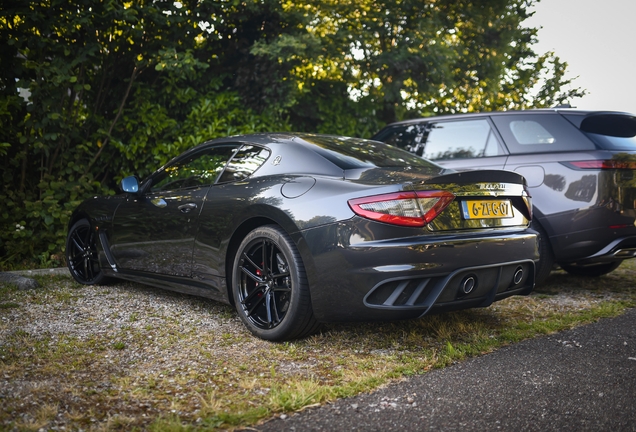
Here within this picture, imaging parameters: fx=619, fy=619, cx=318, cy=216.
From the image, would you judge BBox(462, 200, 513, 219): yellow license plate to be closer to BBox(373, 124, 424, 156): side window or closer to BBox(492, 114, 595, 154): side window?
BBox(492, 114, 595, 154): side window

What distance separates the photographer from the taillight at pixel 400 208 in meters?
3.48

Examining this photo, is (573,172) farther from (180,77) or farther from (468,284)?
(180,77)

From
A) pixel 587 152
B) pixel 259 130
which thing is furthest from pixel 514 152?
pixel 259 130

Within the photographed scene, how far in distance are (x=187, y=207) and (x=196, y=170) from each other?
0.38 m

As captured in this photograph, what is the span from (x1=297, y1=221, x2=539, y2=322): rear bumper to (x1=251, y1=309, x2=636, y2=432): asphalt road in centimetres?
41

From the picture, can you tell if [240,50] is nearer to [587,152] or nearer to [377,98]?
[377,98]

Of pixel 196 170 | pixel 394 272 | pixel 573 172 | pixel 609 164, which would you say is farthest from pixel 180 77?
pixel 394 272

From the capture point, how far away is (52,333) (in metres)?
4.11

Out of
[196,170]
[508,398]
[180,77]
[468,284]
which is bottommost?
[508,398]

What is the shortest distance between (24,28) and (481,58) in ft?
24.6

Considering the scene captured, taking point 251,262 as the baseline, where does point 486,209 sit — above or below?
above

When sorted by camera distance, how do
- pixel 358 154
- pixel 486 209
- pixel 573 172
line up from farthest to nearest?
pixel 573 172 < pixel 358 154 < pixel 486 209

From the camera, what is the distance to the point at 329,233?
141 inches

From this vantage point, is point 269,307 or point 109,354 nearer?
point 109,354
